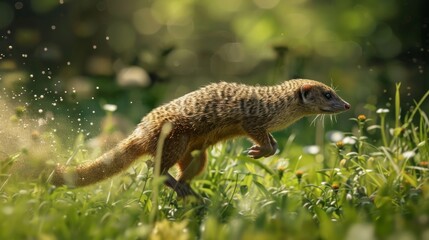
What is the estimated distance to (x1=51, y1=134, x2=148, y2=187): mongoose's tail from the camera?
17.3ft

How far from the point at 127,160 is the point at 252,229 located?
2.00 m

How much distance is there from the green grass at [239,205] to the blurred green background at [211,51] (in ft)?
8.83

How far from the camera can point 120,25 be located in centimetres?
1653

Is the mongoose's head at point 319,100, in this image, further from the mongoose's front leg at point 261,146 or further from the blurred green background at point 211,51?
the blurred green background at point 211,51

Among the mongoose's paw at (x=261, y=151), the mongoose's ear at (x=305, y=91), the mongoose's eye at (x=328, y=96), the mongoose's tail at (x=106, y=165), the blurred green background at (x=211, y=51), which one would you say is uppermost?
A: the mongoose's ear at (x=305, y=91)

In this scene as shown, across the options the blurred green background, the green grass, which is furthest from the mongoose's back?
the blurred green background

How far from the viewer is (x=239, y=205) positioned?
4699 mm

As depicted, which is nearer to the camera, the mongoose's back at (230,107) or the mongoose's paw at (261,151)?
the mongoose's back at (230,107)

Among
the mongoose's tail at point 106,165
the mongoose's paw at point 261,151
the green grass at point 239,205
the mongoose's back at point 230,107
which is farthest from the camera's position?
the mongoose's paw at point 261,151

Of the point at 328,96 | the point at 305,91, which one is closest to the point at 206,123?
the point at 305,91

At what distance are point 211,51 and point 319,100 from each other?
33.8 ft

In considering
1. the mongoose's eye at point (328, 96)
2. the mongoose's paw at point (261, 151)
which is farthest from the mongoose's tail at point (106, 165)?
the mongoose's eye at point (328, 96)

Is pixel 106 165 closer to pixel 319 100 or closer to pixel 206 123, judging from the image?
pixel 206 123

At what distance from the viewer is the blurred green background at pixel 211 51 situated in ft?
33.7
